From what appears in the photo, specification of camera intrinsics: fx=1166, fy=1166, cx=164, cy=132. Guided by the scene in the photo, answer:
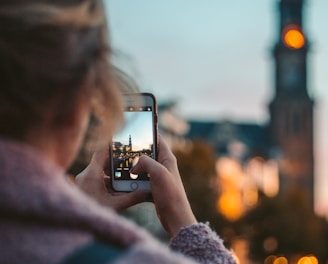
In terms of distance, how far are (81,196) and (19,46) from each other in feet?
0.71

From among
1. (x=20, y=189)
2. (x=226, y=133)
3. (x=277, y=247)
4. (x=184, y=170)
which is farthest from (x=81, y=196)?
(x=226, y=133)

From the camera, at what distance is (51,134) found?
5.16 feet

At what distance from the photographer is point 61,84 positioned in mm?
1531

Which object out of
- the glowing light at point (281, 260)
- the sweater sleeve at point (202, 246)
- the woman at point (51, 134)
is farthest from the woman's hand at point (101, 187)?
the glowing light at point (281, 260)

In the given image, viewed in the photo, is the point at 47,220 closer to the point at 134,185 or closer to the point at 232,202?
the point at 134,185

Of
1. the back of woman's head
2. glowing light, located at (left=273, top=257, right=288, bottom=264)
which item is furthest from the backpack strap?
glowing light, located at (left=273, top=257, right=288, bottom=264)

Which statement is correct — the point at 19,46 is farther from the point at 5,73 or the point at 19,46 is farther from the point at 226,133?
the point at 226,133

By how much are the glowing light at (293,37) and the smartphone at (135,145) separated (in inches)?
3730

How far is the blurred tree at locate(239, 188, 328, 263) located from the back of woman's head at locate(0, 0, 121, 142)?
62.1 meters

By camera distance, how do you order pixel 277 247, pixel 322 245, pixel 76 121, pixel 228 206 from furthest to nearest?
pixel 228 206 → pixel 322 245 → pixel 277 247 → pixel 76 121

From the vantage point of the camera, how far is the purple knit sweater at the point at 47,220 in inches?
58.6

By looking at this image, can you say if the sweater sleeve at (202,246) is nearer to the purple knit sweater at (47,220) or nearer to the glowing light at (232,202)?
the purple knit sweater at (47,220)

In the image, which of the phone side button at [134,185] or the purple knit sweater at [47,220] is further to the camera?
the phone side button at [134,185]

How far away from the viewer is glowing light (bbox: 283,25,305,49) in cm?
9669
